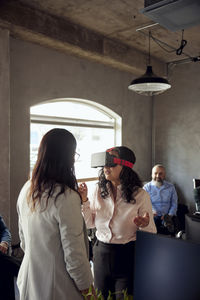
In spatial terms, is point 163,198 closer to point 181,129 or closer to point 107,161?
point 181,129

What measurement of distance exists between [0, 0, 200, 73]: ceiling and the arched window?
4.08 ft

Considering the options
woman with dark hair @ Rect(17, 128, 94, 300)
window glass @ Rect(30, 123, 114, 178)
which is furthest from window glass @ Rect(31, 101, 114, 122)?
woman with dark hair @ Rect(17, 128, 94, 300)

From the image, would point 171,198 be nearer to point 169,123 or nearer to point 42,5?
point 169,123

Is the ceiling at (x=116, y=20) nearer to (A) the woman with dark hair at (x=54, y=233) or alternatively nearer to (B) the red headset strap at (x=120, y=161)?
(B) the red headset strap at (x=120, y=161)

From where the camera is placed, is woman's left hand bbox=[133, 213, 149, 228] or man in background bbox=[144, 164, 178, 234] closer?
woman's left hand bbox=[133, 213, 149, 228]

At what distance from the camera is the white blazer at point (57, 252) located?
1.42 metres

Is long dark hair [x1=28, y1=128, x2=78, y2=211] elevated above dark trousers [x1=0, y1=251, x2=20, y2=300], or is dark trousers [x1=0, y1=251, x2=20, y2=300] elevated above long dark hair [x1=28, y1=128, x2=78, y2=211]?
long dark hair [x1=28, y1=128, x2=78, y2=211]

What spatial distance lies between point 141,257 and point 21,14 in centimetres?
357

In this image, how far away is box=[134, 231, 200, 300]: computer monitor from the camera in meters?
1.08

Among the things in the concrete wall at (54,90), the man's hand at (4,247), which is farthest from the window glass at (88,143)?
the man's hand at (4,247)

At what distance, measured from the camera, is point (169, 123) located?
643cm

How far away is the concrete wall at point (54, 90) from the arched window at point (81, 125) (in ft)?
0.67

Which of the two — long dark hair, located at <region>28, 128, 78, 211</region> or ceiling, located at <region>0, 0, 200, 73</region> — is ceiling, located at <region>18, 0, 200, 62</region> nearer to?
ceiling, located at <region>0, 0, 200, 73</region>

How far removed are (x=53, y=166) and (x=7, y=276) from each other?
558 millimetres
